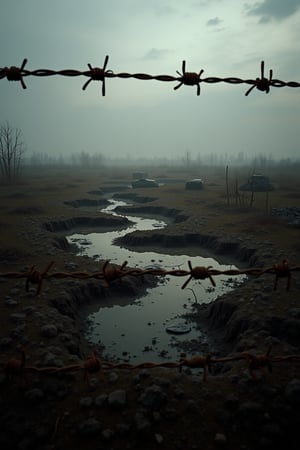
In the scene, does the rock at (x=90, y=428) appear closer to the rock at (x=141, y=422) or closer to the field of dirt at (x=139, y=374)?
the field of dirt at (x=139, y=374)

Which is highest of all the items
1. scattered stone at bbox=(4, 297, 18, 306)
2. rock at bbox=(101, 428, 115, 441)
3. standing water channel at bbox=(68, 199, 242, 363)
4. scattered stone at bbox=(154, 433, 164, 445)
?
scattered stone at bbox=(4, 297, 18, 306)

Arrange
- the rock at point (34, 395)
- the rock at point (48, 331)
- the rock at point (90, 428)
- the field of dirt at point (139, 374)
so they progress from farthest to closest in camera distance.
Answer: the rock at point (48, 331)
the rock at point (34, 395)
the rock at point (90, 428)
the field of dirt at point (139, 374)

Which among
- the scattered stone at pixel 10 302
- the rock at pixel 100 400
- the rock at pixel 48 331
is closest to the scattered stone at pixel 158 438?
the rock at pixel 100 400

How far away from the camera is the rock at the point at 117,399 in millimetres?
4754

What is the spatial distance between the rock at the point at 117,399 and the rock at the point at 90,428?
0.36 m

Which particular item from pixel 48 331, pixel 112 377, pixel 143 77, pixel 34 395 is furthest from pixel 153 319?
pixel 143 77

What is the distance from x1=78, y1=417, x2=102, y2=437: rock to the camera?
431 centimetres

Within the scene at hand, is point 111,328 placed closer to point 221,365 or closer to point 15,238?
point 221,365

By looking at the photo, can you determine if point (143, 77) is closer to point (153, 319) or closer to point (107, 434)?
point (107, 434)

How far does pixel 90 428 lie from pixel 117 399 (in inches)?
23.4

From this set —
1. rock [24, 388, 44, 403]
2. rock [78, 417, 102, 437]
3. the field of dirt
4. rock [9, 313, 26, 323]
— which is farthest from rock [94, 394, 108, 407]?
rock [9, 313, 26, 323]

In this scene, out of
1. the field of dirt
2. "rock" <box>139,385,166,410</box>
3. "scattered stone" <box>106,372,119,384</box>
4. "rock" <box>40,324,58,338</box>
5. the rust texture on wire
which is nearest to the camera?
the rust texture on wire

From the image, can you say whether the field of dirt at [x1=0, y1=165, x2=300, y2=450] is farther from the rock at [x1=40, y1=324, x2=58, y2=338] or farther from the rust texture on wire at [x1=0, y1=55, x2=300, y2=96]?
the rust texture on wire at [x1=0, y1=55, x2=300, y2=96]

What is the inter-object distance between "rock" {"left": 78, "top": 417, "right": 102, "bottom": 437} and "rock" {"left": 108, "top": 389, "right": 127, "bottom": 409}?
0.36 meters
